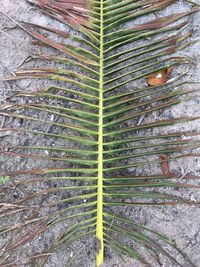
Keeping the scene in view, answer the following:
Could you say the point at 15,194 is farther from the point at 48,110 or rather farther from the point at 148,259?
the point at 148,259

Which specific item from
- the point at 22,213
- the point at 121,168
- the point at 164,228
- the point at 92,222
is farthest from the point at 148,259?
the point at 22,213

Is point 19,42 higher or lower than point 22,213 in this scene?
higher

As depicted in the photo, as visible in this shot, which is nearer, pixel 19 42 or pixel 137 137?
pixel 137 137

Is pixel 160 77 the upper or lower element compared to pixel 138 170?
upper
